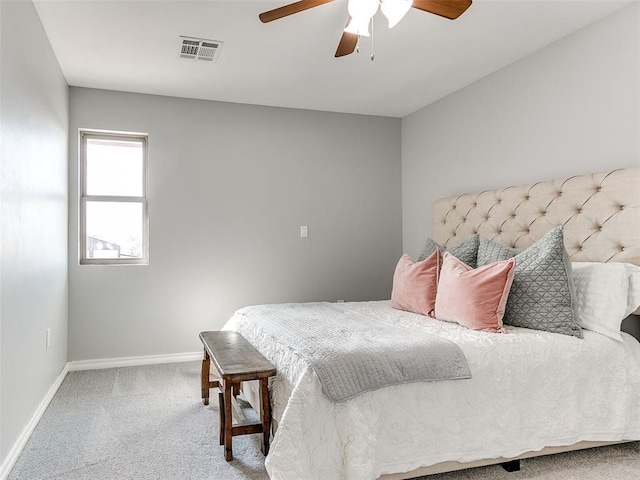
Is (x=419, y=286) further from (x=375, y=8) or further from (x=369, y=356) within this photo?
(x=375, y=8)

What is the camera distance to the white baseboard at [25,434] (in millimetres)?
2113

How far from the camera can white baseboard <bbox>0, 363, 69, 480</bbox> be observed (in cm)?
211

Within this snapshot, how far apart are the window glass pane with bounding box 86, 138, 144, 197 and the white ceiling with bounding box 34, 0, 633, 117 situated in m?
0.49

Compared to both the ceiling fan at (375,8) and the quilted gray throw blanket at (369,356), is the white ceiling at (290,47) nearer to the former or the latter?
the ceiling fan at (375,8)

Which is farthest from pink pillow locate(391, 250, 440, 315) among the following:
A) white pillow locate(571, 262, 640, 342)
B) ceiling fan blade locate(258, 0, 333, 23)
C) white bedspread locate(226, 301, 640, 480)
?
ceiling fan blade locate(258, 0, 333, 23)

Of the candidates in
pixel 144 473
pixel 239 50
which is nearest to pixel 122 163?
pixel 239 50

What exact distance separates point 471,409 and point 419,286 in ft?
3.70

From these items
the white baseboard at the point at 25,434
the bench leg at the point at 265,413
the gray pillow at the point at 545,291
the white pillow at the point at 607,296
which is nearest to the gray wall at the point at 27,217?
the white baseboard at the point at 25,434

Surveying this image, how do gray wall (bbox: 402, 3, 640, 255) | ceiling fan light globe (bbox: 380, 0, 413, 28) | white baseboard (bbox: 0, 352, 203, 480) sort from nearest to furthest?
ceiling fan light globe (bbox: 380, 0, 413, 28) → gray wall (bbox: 402, 3, 640, 255) → white baseboard (bbox: 0, 352, 203, 480)

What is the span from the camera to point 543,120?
10.3ft

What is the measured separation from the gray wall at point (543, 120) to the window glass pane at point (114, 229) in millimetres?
2550

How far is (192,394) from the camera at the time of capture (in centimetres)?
329

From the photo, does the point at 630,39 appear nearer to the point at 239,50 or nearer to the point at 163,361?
the point at 239,50

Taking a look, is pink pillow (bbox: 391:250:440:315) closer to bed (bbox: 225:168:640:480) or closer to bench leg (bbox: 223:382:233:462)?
bed (bbox: 225:168:640:480)
